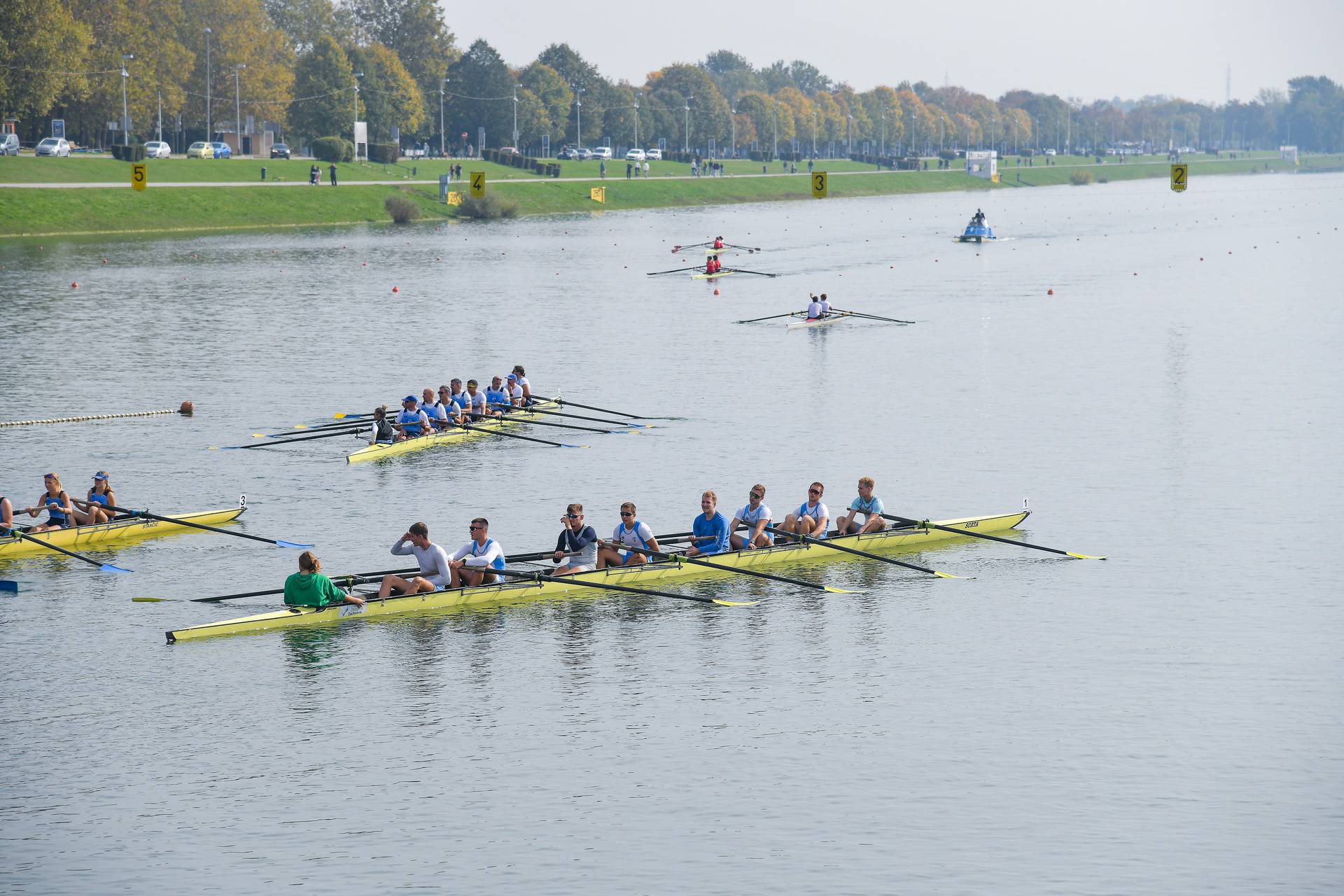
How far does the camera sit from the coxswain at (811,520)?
29391 mm

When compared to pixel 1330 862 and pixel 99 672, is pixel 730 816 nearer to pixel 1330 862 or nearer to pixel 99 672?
pixel 1330 862

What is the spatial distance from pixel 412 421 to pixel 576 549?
14.1m

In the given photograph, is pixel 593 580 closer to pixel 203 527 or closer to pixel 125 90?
pixel 203 527

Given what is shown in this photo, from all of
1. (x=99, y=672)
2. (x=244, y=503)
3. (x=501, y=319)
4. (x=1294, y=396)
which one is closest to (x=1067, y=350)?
(x=1294, y=396)

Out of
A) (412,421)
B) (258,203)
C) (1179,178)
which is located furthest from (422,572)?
(258,203)

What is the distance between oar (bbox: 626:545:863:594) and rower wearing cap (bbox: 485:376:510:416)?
16.3 metres

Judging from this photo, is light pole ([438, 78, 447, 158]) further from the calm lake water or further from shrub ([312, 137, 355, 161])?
the calm lake water

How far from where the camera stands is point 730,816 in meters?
18.7

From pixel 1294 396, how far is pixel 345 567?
32388 millimetres

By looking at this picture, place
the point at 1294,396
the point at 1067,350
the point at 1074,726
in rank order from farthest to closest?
1. the point at 1067,350
2. the point at 1294,396
3. the point at 1074,726

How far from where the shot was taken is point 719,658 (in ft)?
80.3

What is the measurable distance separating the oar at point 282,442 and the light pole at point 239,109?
11025 centimetres

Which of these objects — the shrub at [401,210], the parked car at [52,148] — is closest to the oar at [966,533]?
the shrub at [401,210]

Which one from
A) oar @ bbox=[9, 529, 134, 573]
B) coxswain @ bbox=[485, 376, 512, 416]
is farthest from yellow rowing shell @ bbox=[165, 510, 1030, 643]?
coxswain @ bbox=[485, 376, 512, 416]
